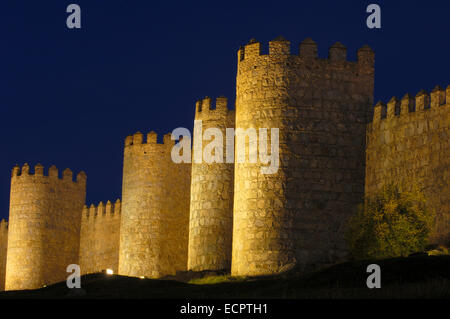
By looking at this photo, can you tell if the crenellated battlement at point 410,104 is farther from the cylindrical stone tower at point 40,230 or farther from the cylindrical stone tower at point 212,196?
the cylindrical stone tower at point 40,230

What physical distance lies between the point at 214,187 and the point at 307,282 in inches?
415

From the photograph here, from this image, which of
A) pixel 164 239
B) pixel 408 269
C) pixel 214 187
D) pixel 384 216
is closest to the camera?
pixel 408 269

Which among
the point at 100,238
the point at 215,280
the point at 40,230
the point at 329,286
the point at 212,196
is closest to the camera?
the point at 329,286

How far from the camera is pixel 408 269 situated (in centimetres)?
2055

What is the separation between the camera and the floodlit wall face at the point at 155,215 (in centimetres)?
3597

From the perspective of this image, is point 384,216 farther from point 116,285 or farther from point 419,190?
point 116,285

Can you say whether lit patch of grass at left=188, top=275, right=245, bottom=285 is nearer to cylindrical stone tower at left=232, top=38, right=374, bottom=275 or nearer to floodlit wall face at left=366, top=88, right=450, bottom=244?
cylindrical stone tower at left=232, top=38, right=374, bottom=275

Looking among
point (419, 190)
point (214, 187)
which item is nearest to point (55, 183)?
point (214, 187)

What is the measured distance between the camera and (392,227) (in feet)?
79.6

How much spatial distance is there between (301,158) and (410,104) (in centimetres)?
305

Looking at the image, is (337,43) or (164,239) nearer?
(337,43)

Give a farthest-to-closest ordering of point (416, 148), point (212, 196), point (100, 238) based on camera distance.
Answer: point (100, 238)
point (212, 196)
point (416, 148)

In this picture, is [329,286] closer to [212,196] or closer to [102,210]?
[212,196]

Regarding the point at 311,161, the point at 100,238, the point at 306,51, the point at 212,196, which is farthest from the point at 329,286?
the point at 100,238
